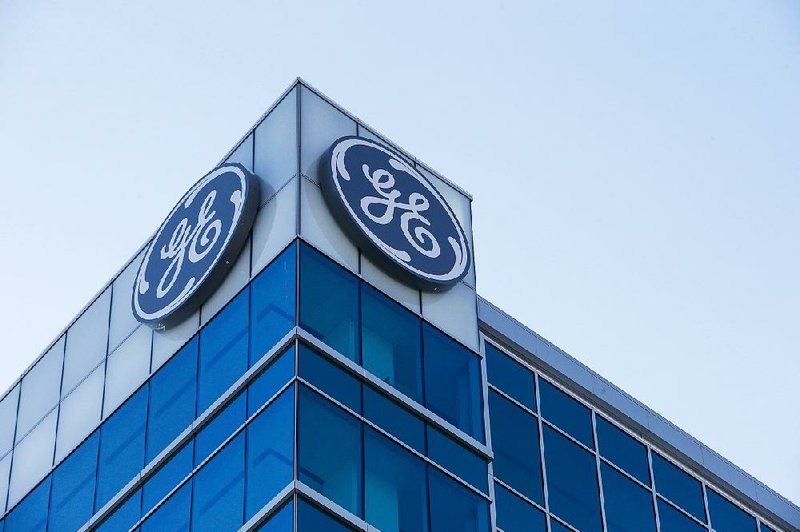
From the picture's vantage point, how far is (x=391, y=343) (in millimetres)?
35688

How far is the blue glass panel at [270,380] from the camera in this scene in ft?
110

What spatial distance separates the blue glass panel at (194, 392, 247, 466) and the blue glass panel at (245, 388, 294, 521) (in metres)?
0.56

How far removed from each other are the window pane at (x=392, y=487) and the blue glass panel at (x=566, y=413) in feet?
24.6

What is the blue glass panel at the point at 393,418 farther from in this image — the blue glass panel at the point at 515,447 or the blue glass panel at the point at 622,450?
the blue glass panel at the point at 622,450

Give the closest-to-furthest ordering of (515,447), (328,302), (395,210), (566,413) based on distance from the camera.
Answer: (328,302)
(395,210)
(515,447)
(566,413)

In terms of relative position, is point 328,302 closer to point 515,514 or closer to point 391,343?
point 391,343

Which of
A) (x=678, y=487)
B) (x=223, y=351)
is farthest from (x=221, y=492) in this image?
(x=678, y=487)

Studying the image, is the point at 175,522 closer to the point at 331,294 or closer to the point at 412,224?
the point at 331,294

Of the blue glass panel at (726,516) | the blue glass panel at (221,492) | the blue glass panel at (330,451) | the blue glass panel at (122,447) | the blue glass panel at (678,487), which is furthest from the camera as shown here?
the blue glass panel at (726,516)

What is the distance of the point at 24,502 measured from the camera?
40531 mm

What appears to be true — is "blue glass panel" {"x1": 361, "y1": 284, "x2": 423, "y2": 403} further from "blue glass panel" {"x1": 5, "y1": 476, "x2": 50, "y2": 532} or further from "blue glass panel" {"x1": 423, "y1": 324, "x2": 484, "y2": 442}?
"blue glass panel" {"x1": 5, "y1": 476, "x2": 50, "y2": 532}

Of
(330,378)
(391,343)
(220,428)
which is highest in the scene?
(391,343)

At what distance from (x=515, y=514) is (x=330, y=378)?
20.7 ft

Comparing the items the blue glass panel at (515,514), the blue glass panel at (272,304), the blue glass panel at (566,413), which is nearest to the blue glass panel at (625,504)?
the blue glass panel at (566,413)
